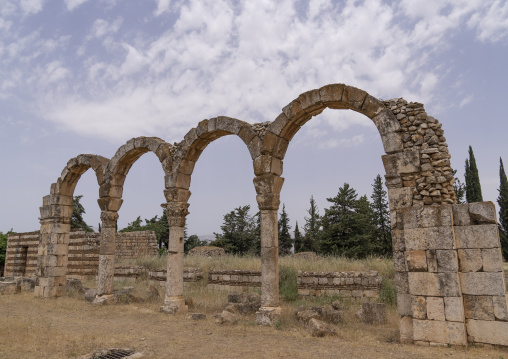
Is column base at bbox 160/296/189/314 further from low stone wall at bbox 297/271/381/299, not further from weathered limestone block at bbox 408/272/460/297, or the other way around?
weathered limestone block at bbox 408/272/460/297

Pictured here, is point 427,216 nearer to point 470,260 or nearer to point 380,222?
point 470,260

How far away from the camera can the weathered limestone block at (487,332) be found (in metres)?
A: 5.53

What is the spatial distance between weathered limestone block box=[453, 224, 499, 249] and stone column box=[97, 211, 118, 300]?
10267 mm

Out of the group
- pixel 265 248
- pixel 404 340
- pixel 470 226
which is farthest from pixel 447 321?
pixel 265 248

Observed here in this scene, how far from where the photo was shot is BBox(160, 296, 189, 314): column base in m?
9.76

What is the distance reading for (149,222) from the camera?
37094 mm

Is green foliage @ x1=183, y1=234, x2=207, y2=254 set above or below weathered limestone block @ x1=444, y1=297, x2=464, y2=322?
above

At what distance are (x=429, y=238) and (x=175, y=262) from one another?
271 inches

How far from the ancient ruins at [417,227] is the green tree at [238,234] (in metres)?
18.5

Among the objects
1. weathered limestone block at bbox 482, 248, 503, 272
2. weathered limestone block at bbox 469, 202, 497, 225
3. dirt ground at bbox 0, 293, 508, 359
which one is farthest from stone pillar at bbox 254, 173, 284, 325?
weathered limestone block at bbox 482, 248, 503, 272

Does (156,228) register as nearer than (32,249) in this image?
No

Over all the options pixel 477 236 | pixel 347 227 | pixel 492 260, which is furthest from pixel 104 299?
pixel 347 227

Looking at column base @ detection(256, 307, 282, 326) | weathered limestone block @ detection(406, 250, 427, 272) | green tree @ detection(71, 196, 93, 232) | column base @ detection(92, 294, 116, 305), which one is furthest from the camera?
green tree @ detection(71, 196, 93, 232)

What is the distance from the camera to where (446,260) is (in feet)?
19.7
